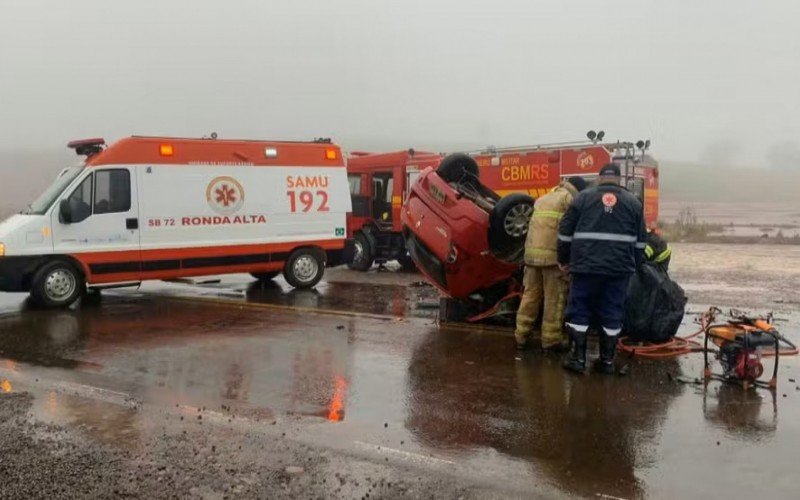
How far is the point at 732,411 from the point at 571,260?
1.73 m

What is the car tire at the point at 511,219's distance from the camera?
716 centimetres

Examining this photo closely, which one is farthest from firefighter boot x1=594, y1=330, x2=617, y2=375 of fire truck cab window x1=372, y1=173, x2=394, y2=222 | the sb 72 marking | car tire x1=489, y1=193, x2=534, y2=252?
fire truck cab window x1=372, y1=173, x2=394, y2=222

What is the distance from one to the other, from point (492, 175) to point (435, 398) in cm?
1088

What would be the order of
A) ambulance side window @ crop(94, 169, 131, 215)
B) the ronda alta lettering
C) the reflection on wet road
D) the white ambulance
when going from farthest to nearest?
the ronda alta lettering < ambulance side window @ crop(94, 169, 131, 215) < the white ambulance < the reflection on wet road

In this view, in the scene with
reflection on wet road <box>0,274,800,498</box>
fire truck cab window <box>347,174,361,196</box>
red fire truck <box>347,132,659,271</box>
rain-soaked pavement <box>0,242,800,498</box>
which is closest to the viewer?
rain-soaked pavement <box>0,242,800,498</box>

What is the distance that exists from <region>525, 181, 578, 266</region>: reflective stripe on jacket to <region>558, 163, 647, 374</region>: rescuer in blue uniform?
0.37 meters

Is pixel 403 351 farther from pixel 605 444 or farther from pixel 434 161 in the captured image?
pixel 434 161

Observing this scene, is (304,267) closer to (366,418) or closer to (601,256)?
(601,256)

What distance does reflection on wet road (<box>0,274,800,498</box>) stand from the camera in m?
3.96

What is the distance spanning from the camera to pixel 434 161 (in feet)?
52.2

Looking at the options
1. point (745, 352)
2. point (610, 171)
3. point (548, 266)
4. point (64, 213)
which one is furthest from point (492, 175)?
point (745, 352)

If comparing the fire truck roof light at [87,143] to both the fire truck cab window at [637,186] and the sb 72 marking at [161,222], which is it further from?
the fire truck cab window at [637,186]

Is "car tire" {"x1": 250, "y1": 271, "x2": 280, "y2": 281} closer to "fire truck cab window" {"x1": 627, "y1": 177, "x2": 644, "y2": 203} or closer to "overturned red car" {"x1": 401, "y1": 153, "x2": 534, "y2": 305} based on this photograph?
"overturned red car" {"x1": 401, "y1": 153, "x2": 534, "y2": 305}

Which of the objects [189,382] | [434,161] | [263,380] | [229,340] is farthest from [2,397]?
[434,161]
